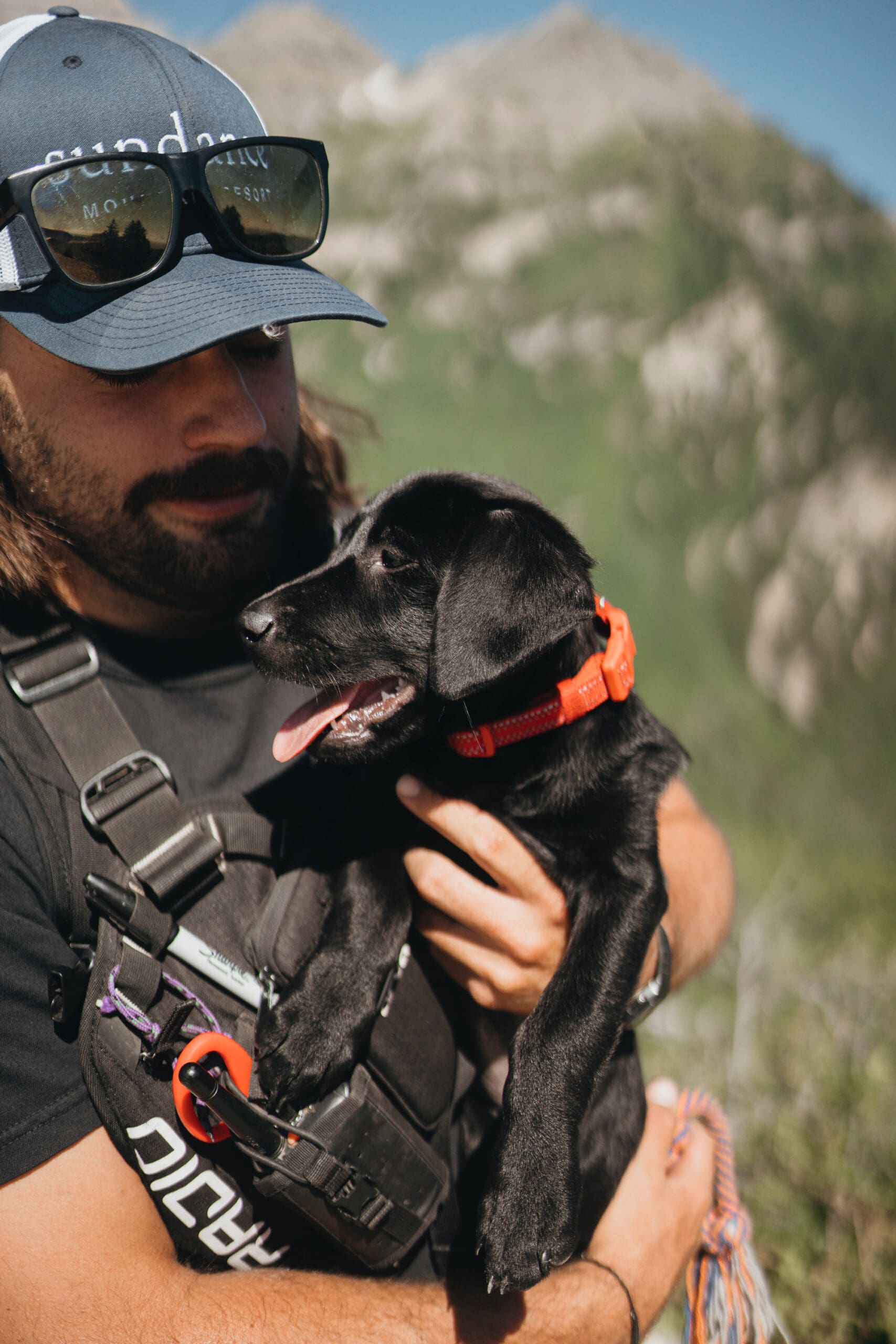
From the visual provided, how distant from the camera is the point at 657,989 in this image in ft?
6.97

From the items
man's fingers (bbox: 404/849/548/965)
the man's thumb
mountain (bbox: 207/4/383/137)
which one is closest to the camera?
man's fingers (bbox: 404/849/548/965)

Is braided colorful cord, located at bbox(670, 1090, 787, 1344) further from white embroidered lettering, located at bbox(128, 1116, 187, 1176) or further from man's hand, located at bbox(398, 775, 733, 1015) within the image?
white embroidered lettering, located at bbox(128, 1116, 187, 1176)

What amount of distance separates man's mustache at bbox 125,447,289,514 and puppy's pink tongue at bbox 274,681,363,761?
0.47 meters

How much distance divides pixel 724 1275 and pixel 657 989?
2.72ft

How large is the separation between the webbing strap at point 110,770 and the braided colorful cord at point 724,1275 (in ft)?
4.95

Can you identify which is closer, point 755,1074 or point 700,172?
point 755,1074

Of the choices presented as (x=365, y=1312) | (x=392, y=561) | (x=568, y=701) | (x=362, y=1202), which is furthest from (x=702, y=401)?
(x=365, y=1312)

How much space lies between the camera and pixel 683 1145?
7.87 ft

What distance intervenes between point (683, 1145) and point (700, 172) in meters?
12.5

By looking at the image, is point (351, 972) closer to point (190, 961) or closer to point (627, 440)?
point (190, 961)

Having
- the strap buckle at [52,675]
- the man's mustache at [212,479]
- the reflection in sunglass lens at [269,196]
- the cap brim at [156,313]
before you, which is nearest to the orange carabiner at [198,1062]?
the strap buckle at [52,675]

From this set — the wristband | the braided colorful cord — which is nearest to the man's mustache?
the wristband

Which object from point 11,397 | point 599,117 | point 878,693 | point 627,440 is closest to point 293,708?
point 11,397

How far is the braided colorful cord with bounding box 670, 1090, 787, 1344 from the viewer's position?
2.25 metres
